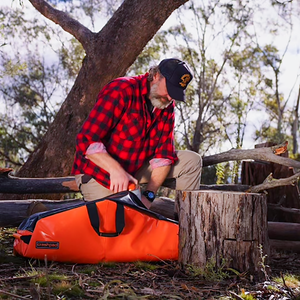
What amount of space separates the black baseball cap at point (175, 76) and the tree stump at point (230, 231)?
1000 millimetres

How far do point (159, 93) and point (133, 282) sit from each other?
1.74 meters

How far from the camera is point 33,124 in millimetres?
18797

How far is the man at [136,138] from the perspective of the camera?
3.92 m

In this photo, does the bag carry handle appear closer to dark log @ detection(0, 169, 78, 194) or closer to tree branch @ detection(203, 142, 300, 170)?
dark log @ detection(0, 169, 78, 194)

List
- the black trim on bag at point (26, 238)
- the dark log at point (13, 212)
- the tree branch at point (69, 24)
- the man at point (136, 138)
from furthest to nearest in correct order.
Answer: the tree branch at point (69, 24)
the dark log at point (13, 212)
the man at point (136, 138)
the black trim on bag at point (26, 238)

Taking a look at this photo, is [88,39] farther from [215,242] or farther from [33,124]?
[33,124]

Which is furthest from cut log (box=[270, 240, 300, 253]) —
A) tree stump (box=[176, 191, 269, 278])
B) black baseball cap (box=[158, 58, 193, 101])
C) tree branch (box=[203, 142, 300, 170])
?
black baseball cap (box=[158, 58, 193, 101])

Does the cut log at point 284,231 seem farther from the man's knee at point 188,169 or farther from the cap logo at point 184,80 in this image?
the cap logo at point 184,80

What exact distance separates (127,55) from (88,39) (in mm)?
651

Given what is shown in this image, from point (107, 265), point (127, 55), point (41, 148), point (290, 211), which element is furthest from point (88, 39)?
point (107, 265)

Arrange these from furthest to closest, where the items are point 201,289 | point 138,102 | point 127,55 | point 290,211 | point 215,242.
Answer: point 127,55 < point 290,211 < point 138,102 < point 215,242 < point 201,289

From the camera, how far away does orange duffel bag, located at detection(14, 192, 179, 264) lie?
3350mm

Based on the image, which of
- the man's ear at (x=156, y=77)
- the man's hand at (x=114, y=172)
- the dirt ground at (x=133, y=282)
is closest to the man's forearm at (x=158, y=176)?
the man's hand at (x=114, y=172)

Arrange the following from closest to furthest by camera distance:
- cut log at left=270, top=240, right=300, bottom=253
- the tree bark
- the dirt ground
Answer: the dirt ground, cut log at left=270, top=240, right=300, bottom=253, the tree bark
